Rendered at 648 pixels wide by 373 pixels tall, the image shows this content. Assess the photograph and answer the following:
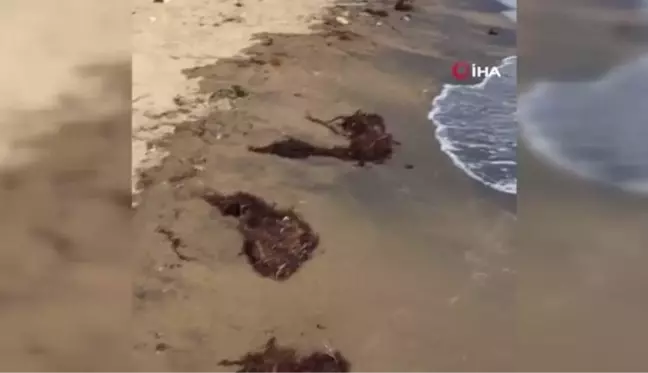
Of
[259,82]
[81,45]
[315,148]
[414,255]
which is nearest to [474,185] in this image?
[414,255]

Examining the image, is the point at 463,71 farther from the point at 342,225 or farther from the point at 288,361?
the point at 288,361

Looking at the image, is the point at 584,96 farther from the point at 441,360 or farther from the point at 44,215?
the point at 44,215

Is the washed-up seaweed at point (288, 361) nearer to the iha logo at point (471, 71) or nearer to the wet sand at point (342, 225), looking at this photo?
the wet sand at point (342, 225)

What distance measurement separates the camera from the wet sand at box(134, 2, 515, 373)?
3.28ft

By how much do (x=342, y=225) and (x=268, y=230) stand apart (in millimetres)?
105

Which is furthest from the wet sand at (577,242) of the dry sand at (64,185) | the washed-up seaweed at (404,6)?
the dry sand at (64,185)

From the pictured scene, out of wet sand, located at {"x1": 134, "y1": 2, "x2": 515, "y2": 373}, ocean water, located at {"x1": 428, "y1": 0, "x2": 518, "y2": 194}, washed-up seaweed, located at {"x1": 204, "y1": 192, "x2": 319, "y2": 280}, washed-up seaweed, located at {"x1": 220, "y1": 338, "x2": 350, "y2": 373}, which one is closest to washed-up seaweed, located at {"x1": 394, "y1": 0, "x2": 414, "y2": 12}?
wet sand, located at {"x1": 134, "y1": 2, "x2": 515, "y2": 373}

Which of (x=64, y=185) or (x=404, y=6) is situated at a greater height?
(x=404, y=6)

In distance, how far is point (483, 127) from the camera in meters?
1.05

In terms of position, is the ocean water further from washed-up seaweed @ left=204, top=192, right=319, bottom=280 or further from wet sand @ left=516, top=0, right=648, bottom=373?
washed-up seaweed @ left=204, top=192, right=319, bottom=280

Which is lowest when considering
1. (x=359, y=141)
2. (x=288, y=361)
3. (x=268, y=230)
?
(x=288, y=361)

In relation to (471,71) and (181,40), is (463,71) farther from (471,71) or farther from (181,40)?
(181,40)

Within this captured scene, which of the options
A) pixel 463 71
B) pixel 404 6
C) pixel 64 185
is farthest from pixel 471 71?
pixel 64 185

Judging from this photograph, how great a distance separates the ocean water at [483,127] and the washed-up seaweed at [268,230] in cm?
24
